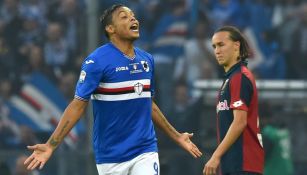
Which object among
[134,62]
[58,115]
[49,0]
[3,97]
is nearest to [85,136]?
[58,115]

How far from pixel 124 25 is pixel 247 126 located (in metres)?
1.18

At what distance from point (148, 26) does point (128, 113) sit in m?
5.17

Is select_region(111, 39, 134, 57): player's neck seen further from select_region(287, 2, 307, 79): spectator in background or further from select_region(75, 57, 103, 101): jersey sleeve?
select_region(287, 2, 307, 79): spectator in background

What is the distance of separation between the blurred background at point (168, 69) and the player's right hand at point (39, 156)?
4225 mm

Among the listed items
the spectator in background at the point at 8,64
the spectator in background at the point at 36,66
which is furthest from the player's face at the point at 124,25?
the spectator in background at the point at 8,64

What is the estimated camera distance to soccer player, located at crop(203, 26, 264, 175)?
23.9 feet

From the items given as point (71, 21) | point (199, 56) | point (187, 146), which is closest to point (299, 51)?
point (199, 56)

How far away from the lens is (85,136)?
457 inches

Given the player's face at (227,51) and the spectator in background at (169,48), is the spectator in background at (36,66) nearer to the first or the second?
the spectator in background at (169,48)

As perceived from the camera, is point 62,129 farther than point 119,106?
No

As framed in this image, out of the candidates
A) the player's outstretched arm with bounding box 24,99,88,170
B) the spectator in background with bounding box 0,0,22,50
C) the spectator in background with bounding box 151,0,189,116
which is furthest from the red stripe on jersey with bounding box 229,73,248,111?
the spectator in background with bounding box 0,0,22,50

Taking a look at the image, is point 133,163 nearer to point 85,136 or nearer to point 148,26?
point 85,136

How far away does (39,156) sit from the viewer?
699 centimetres

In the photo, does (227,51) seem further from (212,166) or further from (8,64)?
(8,64)
